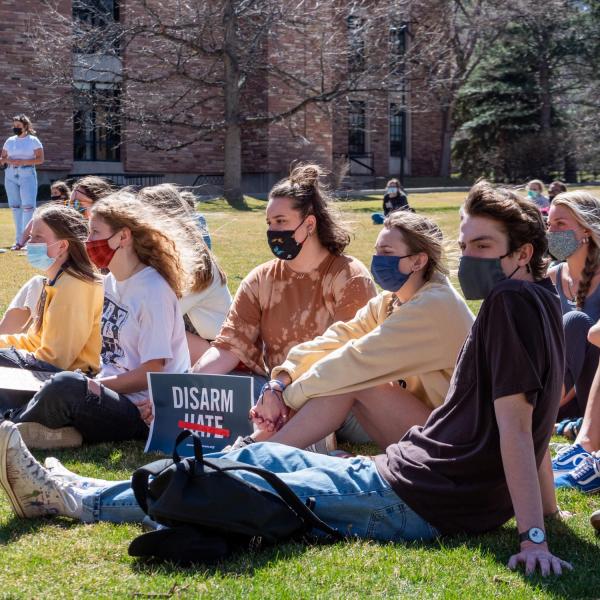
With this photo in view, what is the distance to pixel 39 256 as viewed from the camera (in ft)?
20.6

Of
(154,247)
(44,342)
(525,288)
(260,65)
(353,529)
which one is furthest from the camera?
(260,65)

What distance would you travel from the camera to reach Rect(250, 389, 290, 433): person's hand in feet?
15.8

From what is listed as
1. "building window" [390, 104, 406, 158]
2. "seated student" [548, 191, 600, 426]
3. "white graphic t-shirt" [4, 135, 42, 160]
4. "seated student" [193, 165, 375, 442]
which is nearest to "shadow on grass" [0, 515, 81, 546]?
"seated student" [193, 165, 375, 442]

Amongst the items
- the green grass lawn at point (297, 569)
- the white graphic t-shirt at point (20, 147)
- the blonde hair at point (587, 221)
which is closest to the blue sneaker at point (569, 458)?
the green grass lawn at point (297, 569)

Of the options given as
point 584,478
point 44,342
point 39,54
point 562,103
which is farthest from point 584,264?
point 562,103

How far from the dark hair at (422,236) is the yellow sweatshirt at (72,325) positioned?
2.15 metres

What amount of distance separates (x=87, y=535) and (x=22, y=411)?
6.15ft

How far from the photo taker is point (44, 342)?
Answer: 245 inches

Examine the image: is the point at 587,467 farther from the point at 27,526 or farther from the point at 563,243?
the point at 27,526

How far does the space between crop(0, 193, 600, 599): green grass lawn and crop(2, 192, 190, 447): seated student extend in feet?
3.88

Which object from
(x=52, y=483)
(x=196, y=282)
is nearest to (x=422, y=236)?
(x=52, y=483)

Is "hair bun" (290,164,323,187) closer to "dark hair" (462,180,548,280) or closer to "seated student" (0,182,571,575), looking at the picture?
"seated student" (0,182,571,575)

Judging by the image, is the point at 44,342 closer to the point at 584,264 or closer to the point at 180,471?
the point at 180,471

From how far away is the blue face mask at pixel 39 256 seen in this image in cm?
625
